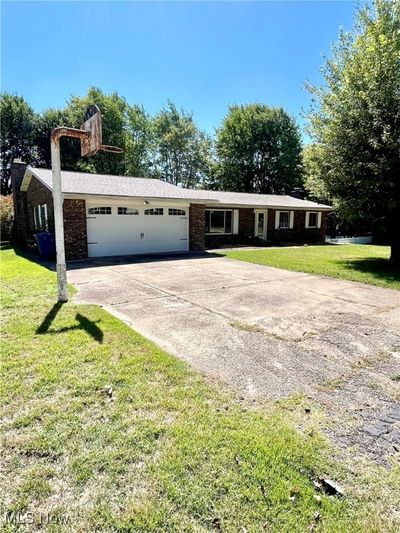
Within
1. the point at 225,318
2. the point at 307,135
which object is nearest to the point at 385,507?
the point at 225,318

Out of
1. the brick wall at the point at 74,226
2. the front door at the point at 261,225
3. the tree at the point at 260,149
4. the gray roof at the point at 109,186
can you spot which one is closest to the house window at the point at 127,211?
the gray roof at the point at 109,186

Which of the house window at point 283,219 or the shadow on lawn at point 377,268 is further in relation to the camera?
the house window at point 283,219

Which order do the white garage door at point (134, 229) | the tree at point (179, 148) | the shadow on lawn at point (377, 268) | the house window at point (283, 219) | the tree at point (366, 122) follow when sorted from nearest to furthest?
the shadow on lawn at point (377, 268) < the tree at point (366, 122) < the white garage door at point (134, 229) < the house window at point (283, 219) < the tree at point (179, 148)

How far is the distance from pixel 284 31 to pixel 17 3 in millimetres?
8922

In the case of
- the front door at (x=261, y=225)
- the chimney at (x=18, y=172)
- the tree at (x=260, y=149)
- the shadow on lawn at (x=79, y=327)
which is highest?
the tree at (x=260, y=149)

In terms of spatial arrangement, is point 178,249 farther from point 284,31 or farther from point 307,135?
point 284,31

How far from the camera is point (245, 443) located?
7.80 ft

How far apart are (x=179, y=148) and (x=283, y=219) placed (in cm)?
2162

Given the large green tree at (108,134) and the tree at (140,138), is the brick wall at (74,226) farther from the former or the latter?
the tree at (140,138)

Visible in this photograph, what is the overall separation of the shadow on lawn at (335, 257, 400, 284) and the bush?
66.2ft

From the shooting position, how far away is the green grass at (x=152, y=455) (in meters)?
1.81

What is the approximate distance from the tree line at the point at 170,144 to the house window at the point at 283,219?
1170 cm

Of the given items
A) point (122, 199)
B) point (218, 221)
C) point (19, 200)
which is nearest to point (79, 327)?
point (122, 199)

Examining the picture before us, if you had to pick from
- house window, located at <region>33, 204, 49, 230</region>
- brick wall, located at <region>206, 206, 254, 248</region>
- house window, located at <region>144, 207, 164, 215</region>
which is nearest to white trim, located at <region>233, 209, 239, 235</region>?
brick wall, located at <region>206, 206, 254, 248</region>
